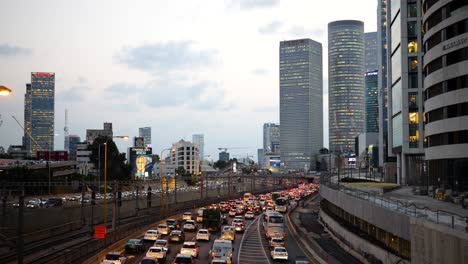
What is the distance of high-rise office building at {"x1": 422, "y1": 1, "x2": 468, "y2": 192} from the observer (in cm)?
5941

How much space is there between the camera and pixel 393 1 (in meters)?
98.7

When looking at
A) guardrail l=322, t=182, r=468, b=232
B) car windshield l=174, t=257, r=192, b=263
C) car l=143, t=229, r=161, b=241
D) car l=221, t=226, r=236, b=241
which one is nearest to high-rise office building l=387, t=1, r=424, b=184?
car l=221, t=226, r=236, b=241

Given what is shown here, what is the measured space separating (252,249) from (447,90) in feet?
102

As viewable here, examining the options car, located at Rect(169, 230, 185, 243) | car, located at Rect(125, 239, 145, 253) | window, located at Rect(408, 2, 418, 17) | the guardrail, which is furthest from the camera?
window, located at Rect(408, 2, 418, 17)

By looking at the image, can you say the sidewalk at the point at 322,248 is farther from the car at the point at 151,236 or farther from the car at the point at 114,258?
the car at the point at 114,258

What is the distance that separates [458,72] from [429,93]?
878 centimetres

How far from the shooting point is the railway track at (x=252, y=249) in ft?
152

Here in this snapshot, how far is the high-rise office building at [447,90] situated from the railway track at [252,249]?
2332cm

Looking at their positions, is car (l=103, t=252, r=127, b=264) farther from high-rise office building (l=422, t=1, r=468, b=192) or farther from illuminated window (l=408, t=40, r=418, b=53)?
illuminated window (l=408, t=40, r=418, b=53)

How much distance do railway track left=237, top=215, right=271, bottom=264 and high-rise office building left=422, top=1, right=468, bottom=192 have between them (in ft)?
76.5

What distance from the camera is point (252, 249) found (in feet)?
Answer: 175

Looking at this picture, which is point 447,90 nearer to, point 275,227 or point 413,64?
point 413,64

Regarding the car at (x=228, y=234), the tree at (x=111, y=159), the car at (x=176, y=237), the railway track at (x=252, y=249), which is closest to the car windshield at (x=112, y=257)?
the railway track at (x=252, y=249)

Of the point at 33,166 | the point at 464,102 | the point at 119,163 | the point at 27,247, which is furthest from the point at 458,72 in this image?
the point at 119,163
